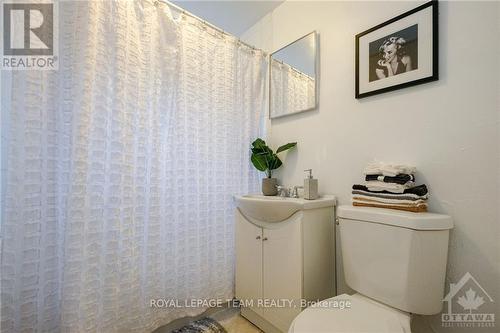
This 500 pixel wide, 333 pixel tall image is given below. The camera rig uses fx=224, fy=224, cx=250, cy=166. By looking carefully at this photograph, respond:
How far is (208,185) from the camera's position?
1461mm

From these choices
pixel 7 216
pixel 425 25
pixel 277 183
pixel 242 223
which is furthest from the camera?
pixel 277 183

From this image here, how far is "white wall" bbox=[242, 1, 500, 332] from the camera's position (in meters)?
0.87

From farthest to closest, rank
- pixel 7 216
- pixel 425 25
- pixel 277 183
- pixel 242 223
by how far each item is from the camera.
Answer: pixel 277 183
pixel 242 223
pixel 425 25
pixel 7 216

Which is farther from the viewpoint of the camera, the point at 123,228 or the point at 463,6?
the point at 123,228

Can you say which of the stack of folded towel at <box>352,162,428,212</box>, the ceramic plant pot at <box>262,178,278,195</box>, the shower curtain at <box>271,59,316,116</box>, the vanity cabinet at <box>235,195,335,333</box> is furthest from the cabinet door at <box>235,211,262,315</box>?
the shower curtain at <box>271,59,316,116</box>

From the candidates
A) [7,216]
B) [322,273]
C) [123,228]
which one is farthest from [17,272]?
[322,273]

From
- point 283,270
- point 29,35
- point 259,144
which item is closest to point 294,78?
point 259,144

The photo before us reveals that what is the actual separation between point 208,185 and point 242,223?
33 cm

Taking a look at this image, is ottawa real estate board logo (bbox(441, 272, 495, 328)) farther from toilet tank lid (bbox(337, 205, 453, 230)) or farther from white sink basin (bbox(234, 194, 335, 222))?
white sink basin (bbox(234, 194, 335, 222))

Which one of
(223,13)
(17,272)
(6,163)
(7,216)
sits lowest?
(17,272)

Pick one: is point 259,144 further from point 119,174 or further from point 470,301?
point 470,301

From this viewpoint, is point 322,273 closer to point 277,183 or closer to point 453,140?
→ point 277,183

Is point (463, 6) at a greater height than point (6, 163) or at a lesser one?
greater

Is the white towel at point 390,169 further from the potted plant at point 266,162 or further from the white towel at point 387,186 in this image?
the potted plant at point 266,162
